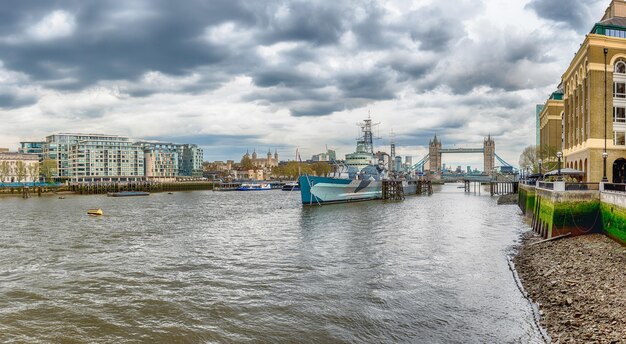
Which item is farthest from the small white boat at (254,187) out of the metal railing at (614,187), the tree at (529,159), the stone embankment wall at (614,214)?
the stone embankment wall at (614,214)

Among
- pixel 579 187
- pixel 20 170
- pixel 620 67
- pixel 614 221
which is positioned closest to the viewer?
pixel 614 221

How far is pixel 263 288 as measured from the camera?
19.1 m

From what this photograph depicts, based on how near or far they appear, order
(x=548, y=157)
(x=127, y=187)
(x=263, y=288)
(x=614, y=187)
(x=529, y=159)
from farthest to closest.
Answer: (x=127, y=187) → (x=529, y=159) → (x=548, y=157) → (x=614, y=187) → (x=263, y=288)

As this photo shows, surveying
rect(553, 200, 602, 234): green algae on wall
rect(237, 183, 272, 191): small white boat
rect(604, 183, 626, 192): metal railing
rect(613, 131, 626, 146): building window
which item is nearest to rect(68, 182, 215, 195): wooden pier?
rect(237, 183, 272, 191): small white boat

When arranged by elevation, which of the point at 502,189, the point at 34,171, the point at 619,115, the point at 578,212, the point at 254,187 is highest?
the point at 619,115

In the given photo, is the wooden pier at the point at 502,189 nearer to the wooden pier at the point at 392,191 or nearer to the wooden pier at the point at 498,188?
the wooden pier at the point at 498,188

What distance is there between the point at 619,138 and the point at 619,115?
2.28 m

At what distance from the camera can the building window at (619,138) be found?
3966 centimetres

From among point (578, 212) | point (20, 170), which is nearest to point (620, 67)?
point (578, 212)

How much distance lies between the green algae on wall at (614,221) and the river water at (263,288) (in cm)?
579

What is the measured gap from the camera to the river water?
14164 millimetres

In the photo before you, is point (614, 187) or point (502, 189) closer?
point (614, 187)

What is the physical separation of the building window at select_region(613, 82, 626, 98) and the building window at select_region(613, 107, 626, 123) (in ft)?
4.00

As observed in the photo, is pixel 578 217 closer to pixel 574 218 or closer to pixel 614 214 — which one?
pixel 574 218
